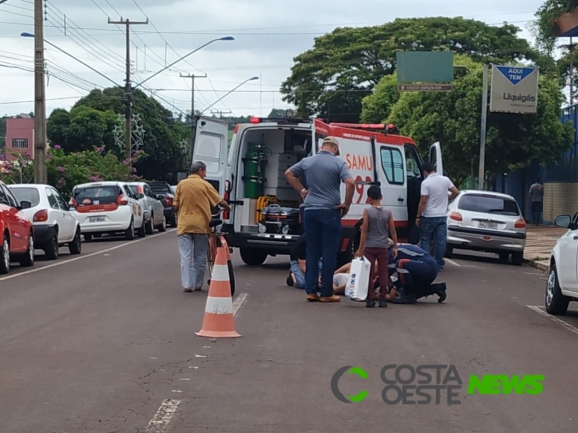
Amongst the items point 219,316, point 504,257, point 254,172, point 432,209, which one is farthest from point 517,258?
point 219,316

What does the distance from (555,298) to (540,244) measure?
1614cm

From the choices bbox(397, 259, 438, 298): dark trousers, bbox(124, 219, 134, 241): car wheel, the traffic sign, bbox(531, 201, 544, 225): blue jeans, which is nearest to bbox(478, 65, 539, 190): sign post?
the traffic sign

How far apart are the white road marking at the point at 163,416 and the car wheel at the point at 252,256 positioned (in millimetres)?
11402

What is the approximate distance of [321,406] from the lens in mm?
7176

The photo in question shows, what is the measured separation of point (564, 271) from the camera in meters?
12.2

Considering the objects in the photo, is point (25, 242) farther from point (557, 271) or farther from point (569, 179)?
point (569, 179)

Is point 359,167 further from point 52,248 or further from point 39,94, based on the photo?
point 39,94

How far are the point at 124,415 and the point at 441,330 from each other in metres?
4.89

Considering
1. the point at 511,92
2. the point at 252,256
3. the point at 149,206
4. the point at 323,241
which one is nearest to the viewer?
the point at 323,241

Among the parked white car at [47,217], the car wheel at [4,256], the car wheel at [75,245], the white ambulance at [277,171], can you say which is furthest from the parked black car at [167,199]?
the car wheel at [4,256]

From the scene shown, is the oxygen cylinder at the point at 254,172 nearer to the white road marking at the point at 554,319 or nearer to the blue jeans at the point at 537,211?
the white road marking at the point at 554,319

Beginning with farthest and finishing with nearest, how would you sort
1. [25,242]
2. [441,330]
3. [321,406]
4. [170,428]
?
1. [25,242]
2. [441,330]
3. [321,406]
4. [170,428]

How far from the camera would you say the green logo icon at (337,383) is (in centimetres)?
743

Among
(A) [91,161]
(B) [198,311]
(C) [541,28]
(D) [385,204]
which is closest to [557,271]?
(B) [198,311]
